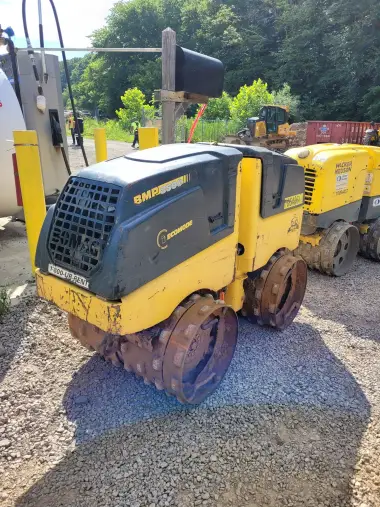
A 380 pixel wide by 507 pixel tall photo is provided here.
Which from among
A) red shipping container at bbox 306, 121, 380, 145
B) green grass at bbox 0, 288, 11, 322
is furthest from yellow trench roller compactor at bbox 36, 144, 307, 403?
red shipping container at bbox 306, 121, 380, 145

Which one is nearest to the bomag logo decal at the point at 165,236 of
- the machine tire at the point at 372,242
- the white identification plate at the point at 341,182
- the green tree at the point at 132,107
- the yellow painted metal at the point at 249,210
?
the yellow painted metal at the point at 249,210

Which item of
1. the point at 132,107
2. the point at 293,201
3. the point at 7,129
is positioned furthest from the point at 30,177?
the point at 132,107

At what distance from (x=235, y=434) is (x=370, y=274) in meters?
3.59

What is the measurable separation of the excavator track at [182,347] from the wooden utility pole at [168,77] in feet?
7.04

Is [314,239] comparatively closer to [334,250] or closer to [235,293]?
[334,250]

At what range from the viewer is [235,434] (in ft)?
8.24

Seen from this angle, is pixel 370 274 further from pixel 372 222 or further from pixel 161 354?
pixel 161 354

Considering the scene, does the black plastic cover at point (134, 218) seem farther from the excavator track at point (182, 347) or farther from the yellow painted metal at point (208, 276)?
the excavator track at point (182, 347)

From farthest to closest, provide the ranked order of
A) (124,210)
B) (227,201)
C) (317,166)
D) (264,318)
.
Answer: (317,166) < (264,318) < (227,201) < (124,210)

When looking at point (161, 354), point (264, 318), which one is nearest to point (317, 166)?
point (264, 318)

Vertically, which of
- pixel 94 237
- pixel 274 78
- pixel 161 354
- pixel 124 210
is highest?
pixel 274 78

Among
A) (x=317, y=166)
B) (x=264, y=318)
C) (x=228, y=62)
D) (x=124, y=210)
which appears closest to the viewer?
(x=124, y=210)

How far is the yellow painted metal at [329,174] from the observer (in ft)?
15.4

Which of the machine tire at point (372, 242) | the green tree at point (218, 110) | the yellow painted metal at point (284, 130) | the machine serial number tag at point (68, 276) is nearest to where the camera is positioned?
the machine serial number tag at point (68, 276)
